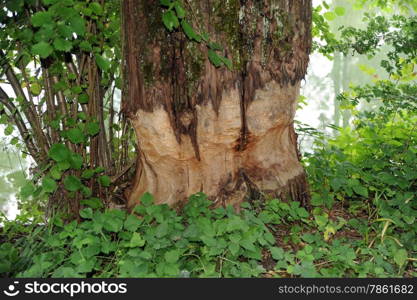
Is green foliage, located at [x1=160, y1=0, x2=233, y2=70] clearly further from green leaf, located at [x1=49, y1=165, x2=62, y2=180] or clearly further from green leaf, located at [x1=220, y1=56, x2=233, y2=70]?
green leaf, located at [x1=49, y1=165, x2=62, y2=180]

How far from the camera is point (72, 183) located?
8.32ft

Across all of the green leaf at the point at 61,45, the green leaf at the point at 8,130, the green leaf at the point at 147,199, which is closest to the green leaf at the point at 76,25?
the green leaf at the point at 61,45

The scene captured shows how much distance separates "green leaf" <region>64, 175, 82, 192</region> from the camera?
2523 millimetres

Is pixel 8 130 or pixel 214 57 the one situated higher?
pixel 214 57

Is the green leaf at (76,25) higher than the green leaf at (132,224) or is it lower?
higher

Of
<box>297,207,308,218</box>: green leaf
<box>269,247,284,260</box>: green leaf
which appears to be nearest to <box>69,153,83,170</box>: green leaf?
<box>269,247,284,260</box>: green leaf

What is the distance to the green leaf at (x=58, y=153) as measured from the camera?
242 cm

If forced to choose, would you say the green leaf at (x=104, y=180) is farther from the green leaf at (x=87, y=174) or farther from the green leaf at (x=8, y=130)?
the green leaf at (x=8, y=130)

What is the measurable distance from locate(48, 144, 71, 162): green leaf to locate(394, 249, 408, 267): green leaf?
1872 millimetres

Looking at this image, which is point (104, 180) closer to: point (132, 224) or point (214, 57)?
point (132, 224)

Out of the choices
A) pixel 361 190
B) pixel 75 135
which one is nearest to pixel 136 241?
pixel 75 135

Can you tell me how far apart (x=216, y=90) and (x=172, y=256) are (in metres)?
0.93

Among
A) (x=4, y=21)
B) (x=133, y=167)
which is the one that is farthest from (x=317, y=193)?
(x=4, y=21)

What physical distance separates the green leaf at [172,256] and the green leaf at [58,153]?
836 millimetres
